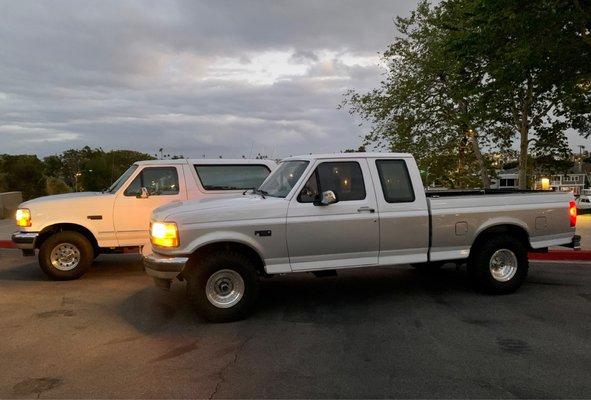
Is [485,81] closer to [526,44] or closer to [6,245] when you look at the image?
[526,44]

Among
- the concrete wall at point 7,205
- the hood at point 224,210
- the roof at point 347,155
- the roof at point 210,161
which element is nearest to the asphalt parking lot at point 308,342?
the hood at point 224,210

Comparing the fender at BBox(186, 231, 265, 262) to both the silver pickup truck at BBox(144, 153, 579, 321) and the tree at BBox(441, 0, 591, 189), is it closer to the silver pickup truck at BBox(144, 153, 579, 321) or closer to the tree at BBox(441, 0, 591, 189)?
the silver pickup truck at BBox(144, 153, 579, 321)

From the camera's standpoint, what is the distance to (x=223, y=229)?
5.96m

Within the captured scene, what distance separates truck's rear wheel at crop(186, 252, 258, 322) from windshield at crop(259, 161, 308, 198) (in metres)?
1.02

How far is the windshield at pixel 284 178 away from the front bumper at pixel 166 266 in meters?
1.48

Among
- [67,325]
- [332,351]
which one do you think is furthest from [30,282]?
[332,351]

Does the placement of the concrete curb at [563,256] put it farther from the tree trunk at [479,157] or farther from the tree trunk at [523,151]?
the tree trunk at [479,157]

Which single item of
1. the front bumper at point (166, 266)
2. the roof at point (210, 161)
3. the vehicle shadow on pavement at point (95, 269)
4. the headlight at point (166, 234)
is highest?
the roof at point (210, 161)

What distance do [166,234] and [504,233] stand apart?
457cm

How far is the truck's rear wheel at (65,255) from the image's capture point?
8398 mm

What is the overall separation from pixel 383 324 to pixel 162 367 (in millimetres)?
2516

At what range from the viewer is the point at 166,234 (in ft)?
19.4

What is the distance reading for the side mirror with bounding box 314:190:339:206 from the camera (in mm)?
6086

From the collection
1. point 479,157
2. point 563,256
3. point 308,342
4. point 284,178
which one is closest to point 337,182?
point 284,178
